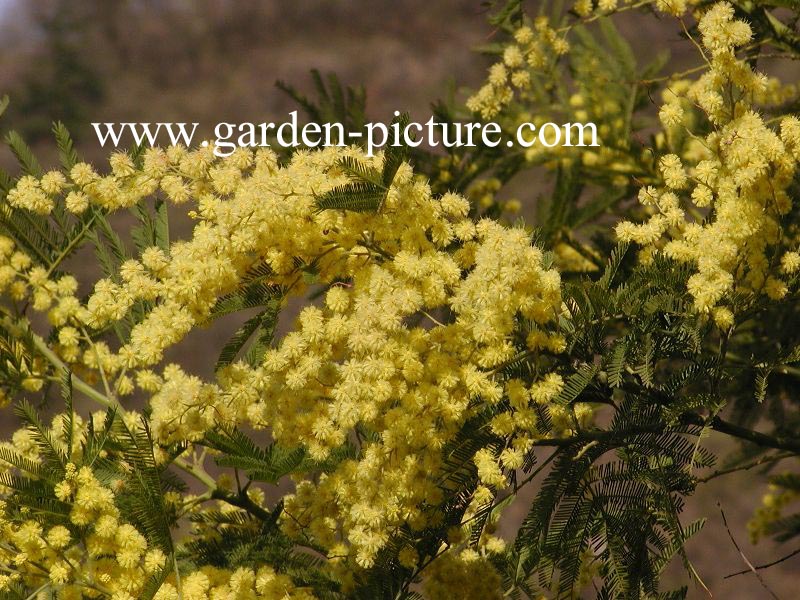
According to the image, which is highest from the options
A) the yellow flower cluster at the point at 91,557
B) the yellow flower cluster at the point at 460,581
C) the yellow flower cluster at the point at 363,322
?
the yellow flower cluster at the point at 363,322

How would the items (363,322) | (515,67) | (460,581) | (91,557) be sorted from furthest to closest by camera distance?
(515,67) → (460,581) → (91,557) → (363,322)

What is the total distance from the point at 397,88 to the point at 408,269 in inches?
447

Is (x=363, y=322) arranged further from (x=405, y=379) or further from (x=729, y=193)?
(x=729, y=193)

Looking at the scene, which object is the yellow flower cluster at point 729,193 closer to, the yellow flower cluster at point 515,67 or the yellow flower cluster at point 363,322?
the yellow flower cluster at point 363,322

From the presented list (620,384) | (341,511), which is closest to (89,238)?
(341,511)

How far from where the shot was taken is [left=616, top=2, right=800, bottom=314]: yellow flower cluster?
5.02ft

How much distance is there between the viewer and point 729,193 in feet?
5.20

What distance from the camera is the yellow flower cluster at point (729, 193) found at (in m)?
1.53

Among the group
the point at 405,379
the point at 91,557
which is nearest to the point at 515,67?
the point at 405,379

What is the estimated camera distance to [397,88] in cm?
1256

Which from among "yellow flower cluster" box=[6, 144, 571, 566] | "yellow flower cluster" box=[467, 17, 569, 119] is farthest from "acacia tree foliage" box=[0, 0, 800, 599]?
"yellow flower cluster" box=[467, 17, 569, 119]

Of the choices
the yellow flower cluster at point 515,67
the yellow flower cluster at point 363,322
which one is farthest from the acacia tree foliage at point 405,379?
the yellow flower cluster at point 515,67

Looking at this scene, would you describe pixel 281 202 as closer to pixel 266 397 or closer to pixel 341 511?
pixel 266 397

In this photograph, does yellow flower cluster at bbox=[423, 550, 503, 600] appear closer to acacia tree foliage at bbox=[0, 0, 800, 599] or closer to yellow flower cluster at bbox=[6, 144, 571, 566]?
acacia tree foliage at bbox=[0, 0, 800, 599]
